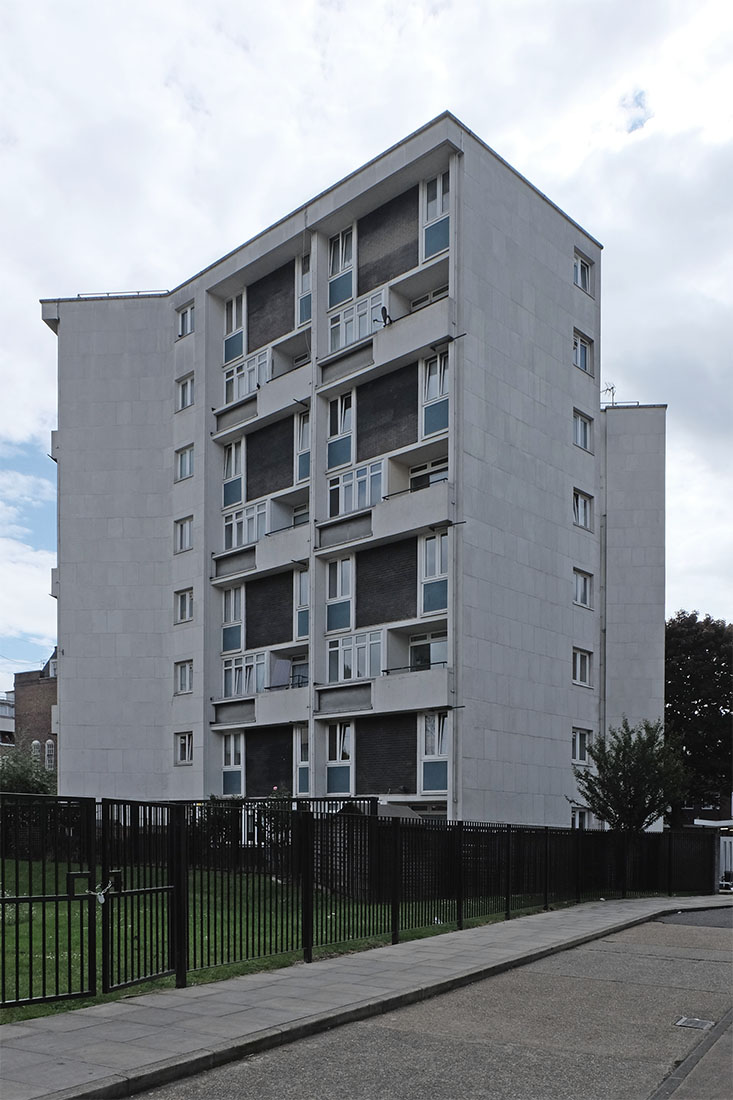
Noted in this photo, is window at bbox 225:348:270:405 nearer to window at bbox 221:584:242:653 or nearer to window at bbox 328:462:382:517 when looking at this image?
window at bbox 328:462:382:517

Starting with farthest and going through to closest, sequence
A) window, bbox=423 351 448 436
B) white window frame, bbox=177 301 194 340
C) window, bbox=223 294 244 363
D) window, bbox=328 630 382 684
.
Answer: white window frame, bbox=177 301 194 340, window, bbox=223 294 244 363, window, bbox=328 630 382 684, window, bbox=423 351 448 436

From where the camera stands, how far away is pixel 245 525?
1556 inches

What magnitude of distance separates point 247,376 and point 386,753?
15527 millimetres

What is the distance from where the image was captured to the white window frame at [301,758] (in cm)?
3538

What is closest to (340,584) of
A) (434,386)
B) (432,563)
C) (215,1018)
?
(432,563)

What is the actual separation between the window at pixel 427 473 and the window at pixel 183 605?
10935 millimetres

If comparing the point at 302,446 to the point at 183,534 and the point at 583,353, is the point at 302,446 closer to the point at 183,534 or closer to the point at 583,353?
the point at 183,534

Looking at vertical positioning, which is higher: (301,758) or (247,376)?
(247,376)

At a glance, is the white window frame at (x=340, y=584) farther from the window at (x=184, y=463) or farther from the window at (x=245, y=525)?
the window at (x=184, y=463)

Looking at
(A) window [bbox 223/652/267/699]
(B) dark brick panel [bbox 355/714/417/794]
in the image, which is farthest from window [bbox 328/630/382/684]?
(A) window [bbox 223/652/267/699]

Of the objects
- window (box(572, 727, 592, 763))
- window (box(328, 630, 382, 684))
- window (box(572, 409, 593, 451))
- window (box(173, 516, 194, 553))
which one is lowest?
window (box(572, 727, 592, 763))

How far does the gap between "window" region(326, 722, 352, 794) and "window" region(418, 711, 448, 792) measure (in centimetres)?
318

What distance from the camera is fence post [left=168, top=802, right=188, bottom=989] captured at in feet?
36.9

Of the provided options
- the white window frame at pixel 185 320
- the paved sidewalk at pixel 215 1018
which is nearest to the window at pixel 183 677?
the white window frame at pixel 185 320
